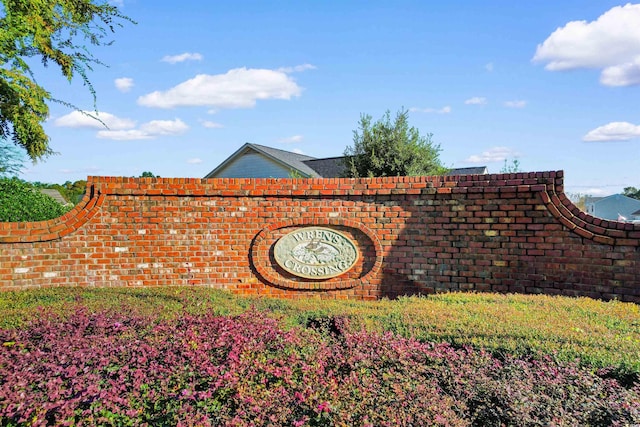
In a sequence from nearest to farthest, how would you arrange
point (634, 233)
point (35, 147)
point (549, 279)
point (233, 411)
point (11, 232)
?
point (233, 411) < point (634, 233) < point (549, 279) < point (11, 232) < point (35, 147)

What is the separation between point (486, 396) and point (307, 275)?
4.25m

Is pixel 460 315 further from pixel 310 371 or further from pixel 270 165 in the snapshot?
pixel 270 165

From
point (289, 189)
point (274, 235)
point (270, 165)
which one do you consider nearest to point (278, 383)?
point (274, 235)

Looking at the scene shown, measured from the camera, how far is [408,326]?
170 inches

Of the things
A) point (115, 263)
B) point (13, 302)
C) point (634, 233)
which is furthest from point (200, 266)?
point (634, 233)

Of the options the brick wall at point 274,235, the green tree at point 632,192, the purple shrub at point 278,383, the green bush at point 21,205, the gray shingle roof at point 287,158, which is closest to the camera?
the purple shrub at point 278,383

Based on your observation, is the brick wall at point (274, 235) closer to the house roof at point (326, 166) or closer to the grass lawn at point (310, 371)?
the grass lawn at point (310, 371)

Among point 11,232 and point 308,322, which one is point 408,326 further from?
point 11,232

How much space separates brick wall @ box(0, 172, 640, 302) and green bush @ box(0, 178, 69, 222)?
431 centimetres

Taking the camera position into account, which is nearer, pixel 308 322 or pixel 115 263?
pixel 308 322

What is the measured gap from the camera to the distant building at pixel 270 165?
74.7ft

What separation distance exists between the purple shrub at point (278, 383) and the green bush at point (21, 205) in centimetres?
816

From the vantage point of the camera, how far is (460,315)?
4609 millimetres

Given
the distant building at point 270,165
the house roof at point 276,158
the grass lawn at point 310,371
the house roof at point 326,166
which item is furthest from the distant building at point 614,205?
the grass lawn at point 310,371
